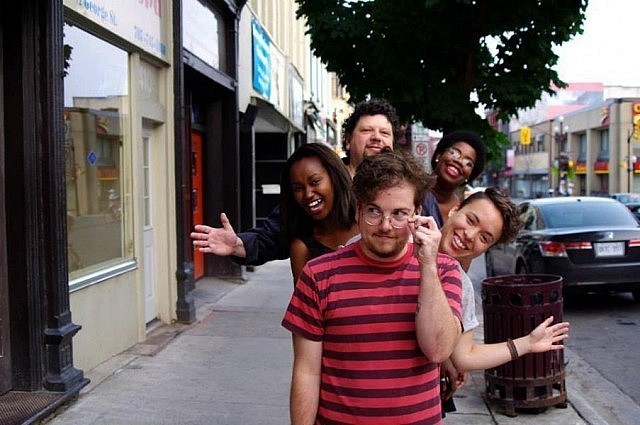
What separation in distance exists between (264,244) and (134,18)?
4504 millimetres

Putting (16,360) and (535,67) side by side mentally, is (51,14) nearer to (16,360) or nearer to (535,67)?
(16,360)

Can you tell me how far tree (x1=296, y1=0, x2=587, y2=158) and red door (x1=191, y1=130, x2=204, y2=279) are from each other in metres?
2.55

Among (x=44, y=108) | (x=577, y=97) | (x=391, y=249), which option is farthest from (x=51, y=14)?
(x=577, y=97)

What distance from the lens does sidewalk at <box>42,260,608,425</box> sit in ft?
16.7

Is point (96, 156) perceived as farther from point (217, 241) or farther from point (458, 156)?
point (458, 156)

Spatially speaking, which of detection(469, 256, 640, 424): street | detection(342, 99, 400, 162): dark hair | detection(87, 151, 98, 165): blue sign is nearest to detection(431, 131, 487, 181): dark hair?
detection(342, 99, 400, 162): dark hair

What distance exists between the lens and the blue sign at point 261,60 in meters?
13.8

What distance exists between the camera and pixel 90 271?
19.8 feet

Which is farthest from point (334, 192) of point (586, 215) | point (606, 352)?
point (586, 215)

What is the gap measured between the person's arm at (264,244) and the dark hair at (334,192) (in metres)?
0.13

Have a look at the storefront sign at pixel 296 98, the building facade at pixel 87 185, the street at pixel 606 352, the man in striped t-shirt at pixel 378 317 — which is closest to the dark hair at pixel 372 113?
the man in striped t-shirt at pixel 378 317

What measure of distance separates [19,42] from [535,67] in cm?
620

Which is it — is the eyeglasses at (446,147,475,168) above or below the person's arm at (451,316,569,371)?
above

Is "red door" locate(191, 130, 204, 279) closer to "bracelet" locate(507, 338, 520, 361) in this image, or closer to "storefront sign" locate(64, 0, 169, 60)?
"storefront sign" locate(64, 0, 169, 60)
